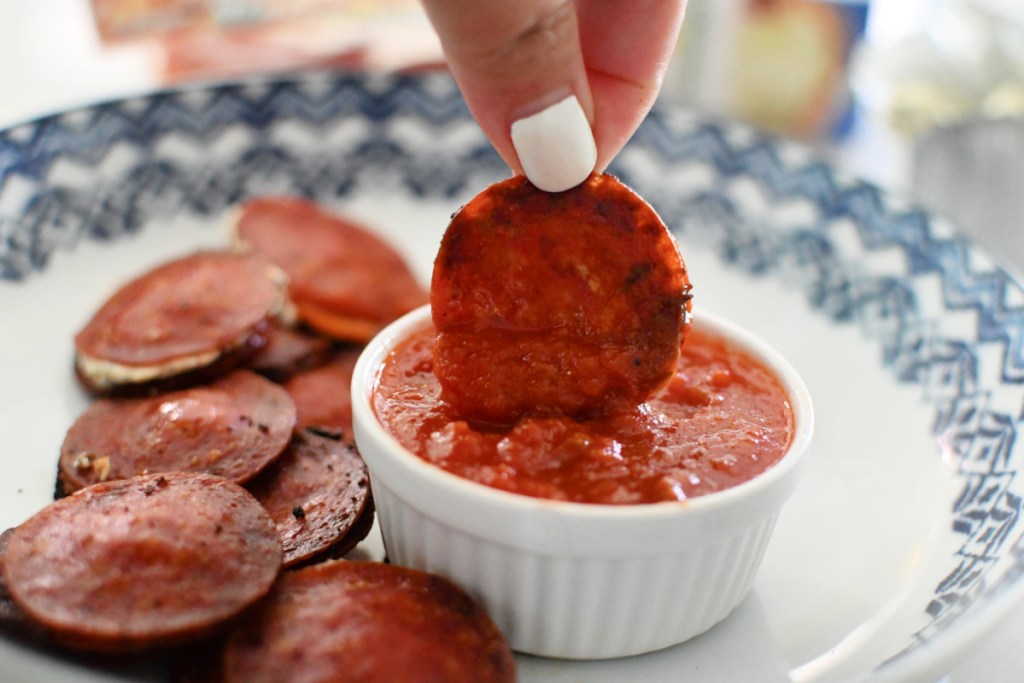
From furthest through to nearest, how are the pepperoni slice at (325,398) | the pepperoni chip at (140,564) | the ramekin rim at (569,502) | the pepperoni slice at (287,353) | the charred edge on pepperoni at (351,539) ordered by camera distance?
1. the pepperoni slice at (287,353)
2. the pepperoni slice at (325,398)
3. the charred edge on pepperoni at (351,539)
4. the ramekin rim at (569,502)
5. the pepperoni chip at (140,564)

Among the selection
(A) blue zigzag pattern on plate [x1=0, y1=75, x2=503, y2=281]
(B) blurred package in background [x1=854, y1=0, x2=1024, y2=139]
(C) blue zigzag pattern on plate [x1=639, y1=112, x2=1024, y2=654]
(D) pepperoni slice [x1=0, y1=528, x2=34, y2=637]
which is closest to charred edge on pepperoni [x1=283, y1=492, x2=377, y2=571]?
(D) pepperoni slice [x1=0, y1=528, x2=34, y2=637]

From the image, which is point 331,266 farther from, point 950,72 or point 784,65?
point 950,72

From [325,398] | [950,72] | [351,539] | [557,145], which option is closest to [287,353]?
[325,398]

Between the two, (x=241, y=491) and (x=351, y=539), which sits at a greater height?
(x=241, y=491)

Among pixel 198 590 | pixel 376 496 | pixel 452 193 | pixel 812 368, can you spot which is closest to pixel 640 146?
pixel 452 193

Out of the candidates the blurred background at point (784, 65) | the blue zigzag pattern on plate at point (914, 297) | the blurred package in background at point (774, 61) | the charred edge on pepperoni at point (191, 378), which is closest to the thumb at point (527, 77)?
the charred edge on pepperoni at point (191, 378)

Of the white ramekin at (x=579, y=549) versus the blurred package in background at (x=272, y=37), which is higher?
the blurred package in background at (x=272, y=37)

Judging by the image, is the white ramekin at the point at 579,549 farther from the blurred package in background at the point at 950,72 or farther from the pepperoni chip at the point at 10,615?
the blurred package in background at the point at 950,72

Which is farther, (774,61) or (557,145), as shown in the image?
(774,61)

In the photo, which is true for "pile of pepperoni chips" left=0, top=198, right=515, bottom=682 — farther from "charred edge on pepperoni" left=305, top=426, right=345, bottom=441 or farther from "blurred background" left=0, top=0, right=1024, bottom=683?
"blurred background" left=0, top=0, right=1024, bottom=683
